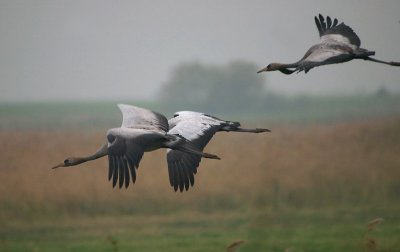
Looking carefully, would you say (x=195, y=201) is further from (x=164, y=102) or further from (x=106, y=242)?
(x=164, y=102)

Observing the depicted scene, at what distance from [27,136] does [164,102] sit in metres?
6.70

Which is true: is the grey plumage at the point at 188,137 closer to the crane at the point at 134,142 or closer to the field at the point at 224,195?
the crane at the point at 134,142

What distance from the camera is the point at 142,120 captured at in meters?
11.4

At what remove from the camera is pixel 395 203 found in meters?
17.7

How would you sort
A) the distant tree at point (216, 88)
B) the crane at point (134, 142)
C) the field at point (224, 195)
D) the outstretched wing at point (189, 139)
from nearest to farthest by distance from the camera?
the crane at point (134, 142), the outstretched wing at point (189, 139), the field at point (224, 195), the distant tree at point (216, 88)

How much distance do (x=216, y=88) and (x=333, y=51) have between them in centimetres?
1440

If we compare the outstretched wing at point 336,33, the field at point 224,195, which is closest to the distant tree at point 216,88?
the field at point 224,195

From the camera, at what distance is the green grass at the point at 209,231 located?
14938 millimetres

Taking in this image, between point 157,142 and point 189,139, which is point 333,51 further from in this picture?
point 157,142

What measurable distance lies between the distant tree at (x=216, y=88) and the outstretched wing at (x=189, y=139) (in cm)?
1193

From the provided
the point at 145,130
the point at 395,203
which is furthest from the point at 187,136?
the point at 395,203

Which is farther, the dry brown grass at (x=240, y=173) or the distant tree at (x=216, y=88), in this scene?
the distant tree at (x=216, y=88)

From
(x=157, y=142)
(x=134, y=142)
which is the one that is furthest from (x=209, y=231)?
(x=134, y=142)

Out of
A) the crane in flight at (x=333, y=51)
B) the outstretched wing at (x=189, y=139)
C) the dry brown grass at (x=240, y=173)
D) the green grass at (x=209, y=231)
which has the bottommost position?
the green grass at (x=209, y=231)
